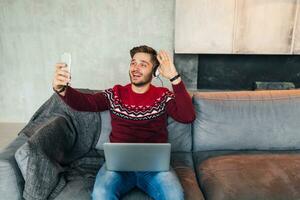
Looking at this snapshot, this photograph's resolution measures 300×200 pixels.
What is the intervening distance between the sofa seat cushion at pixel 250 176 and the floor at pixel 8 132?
80.1 inches

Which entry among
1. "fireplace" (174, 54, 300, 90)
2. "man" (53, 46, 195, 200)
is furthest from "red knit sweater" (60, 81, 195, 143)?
"fireplace" (174, 54, 300, 90)

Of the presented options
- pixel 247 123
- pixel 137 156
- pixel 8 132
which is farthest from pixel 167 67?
pixel 8 132

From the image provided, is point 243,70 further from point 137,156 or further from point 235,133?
point 137,156

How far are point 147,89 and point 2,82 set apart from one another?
91.8 inches

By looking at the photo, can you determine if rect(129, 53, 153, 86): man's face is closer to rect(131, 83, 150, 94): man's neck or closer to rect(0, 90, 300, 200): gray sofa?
rect(131, 83, 150, 94): man's neck

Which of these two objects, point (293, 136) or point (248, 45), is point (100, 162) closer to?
point (293, 136)

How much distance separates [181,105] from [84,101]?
53 cm

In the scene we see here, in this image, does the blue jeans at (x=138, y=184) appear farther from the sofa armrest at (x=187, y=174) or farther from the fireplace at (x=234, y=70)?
the fireplace at (x=234, y=70)

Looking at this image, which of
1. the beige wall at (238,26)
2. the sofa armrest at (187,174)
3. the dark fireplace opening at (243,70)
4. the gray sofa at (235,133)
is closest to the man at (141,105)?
the sofa armrest at (187,174)

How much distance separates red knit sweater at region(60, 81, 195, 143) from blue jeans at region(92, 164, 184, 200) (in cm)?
23

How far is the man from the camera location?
5.05 feet

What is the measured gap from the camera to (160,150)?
1.38 meters

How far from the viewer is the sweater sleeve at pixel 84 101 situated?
1582 mm

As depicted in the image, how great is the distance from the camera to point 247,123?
1958 mm
